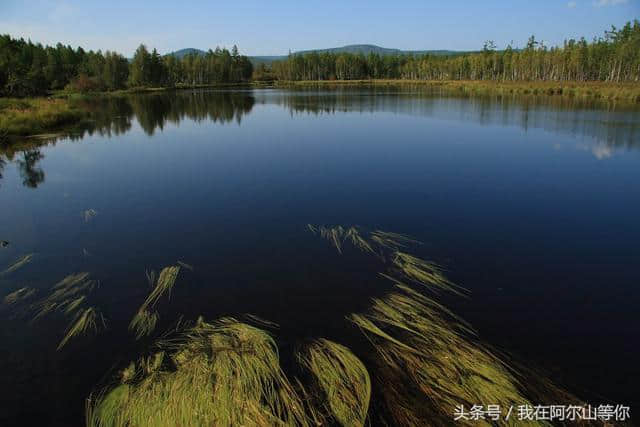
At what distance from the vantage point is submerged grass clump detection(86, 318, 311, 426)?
4473 millimetres

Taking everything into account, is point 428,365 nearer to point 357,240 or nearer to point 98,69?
point 357,240

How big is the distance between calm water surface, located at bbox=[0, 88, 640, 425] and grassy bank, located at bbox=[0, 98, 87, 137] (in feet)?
22.5

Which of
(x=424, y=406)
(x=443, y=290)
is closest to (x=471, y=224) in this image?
(x=443, y=290)

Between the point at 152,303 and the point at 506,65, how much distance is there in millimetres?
121953

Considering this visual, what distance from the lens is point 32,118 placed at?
29141mm

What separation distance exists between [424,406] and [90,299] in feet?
21.9

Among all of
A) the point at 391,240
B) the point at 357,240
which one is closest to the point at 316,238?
the point at 357,240

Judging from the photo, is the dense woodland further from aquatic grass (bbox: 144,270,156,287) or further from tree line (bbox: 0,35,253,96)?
aquatic grass (bbox: 144,270,156,287)

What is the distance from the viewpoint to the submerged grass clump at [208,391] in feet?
14.7

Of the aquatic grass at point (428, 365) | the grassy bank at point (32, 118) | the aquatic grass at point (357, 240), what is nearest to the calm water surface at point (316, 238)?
the aquatic grass at point (428, 365)

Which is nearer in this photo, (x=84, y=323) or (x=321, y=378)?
(x=321, y=378)

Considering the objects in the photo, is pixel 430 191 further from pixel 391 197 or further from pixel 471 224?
pixel 471 224

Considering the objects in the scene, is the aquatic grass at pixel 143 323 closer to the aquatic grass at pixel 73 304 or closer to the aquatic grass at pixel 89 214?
the aquatic grass at pixel 73 304

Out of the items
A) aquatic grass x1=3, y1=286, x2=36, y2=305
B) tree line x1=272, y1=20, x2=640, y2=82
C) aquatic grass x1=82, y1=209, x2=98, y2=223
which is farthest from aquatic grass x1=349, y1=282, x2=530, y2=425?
tree line x1=272, y1=20, x2=640, y2=82
